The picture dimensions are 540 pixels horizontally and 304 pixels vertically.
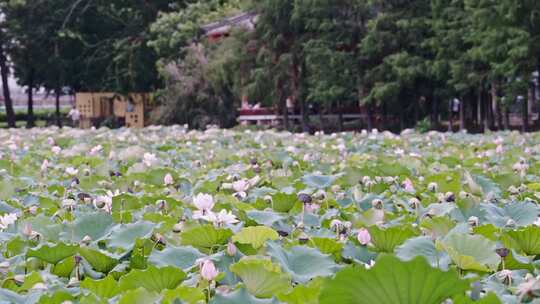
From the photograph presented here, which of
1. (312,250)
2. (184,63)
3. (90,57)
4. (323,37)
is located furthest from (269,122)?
(312,250)

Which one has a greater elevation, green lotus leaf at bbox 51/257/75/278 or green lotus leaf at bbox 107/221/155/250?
green lotus leaf at bbox 107/221/155/250

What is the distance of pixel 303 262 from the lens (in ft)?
6.22

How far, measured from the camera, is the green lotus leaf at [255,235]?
2.08m

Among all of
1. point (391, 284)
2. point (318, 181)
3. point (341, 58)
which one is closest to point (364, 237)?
point (391, 284)

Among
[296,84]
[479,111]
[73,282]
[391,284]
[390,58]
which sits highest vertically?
[390,58]

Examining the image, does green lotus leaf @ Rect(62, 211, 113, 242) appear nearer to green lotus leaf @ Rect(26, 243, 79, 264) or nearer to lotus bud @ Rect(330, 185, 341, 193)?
green lotus leaf @ Rect(26, 243, 79, 264)

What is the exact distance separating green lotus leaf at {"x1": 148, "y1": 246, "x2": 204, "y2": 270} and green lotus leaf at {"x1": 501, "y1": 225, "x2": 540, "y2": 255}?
752 millimetres

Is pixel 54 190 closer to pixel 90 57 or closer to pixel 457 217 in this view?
pixel 457 217

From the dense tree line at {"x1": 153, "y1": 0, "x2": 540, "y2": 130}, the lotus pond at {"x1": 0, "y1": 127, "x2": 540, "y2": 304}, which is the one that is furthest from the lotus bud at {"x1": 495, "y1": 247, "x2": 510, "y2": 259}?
the dense tree line at {"x1": 153, "y1": 0, "x2": 540, "y2": 130}

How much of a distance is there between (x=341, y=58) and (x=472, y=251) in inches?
698

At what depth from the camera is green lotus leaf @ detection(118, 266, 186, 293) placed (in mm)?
1692

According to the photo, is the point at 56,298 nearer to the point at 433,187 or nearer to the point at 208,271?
the point at 208,271

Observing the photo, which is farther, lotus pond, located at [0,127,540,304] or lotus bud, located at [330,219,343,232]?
lotus bud, located at [330,219,343,232]

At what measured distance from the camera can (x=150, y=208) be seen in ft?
9.39
